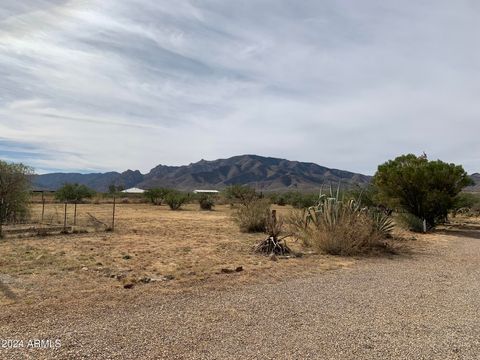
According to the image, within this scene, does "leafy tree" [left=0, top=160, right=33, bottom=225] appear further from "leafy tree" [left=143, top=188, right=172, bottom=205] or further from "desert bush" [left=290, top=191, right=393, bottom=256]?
"leafy tree" [left=143, top=188, right=172, bottom=205]

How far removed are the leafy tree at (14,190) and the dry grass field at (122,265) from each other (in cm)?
402

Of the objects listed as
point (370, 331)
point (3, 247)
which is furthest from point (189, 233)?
point (370, 331)

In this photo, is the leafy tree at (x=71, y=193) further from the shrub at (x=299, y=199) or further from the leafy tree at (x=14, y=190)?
the leafy tree at (x=14, y=190)

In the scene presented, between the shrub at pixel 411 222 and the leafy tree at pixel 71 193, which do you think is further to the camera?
the leafy tree at pixel 71 193

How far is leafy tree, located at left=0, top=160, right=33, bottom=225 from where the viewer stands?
18.5m

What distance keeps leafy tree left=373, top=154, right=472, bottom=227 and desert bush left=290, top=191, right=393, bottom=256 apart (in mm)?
7384

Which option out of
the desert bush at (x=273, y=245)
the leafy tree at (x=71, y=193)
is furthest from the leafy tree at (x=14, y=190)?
the leafy tree at (x=71, y=193)

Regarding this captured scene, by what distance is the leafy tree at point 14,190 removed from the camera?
18.5 meters

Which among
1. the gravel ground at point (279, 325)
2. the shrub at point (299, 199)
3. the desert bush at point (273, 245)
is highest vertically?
the shrub at point (299, 199)

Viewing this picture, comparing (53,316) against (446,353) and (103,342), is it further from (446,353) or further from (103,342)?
(446,353)

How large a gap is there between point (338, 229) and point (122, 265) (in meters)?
6.24

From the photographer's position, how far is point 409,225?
2194cm

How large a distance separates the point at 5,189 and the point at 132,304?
46.4ft

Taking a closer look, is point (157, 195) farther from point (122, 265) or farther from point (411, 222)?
point (122, 265)
